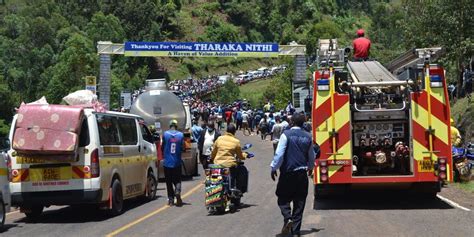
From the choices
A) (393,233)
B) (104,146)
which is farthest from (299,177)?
(104,146)

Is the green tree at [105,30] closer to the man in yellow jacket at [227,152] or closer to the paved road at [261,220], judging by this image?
the paved road at [261,220]

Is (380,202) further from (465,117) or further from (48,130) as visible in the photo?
(465,117)

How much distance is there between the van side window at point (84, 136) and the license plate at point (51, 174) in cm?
71

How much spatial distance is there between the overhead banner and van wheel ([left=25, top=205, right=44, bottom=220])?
29.3m

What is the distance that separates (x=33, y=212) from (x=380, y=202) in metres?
7.37

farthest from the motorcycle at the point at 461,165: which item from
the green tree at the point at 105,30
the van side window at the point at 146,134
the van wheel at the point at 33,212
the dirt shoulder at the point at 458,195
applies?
the green tree at the point at 105,30

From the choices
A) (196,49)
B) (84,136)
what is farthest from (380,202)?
(196,49)

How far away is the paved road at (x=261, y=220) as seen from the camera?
1227 centimetres

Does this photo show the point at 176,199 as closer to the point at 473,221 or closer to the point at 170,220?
the point at 170,220

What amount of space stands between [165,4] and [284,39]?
72.0 ft

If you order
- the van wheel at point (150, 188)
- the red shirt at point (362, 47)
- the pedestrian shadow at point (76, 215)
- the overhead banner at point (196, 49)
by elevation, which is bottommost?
the pedestrian shadow at point (76, 215)

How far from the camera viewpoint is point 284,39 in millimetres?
130125

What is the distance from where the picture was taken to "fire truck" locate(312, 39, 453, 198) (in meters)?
14.3

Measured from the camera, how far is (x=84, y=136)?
1412 centimetres
